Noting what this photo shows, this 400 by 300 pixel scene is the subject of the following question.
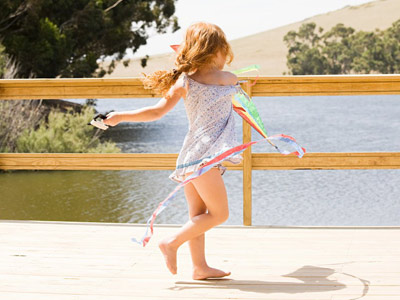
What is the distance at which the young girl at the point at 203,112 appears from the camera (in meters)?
3.23

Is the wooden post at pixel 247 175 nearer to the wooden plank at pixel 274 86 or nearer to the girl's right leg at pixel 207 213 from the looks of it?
the wooden plank at pixel 274 86

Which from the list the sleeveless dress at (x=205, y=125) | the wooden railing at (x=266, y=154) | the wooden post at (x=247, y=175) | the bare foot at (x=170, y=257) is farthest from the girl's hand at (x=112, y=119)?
the wooden post at (x=247, y=175)

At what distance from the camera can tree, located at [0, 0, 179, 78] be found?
20.0m

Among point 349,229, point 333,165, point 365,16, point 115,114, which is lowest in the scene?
point 349,229

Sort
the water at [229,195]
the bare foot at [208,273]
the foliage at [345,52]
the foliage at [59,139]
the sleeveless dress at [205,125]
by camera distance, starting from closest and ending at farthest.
A: the sleeveless dress at [205,125], the bare foot at [208,273], the water at [229,195], the foliage at [59,139], the foliage at [345,52]

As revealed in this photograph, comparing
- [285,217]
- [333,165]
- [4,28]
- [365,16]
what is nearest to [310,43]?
[365,16]

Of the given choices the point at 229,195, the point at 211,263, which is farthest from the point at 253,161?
the point at 229,195

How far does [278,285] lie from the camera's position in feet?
10.8

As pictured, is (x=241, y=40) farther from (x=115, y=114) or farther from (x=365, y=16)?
(x=115, y=114)

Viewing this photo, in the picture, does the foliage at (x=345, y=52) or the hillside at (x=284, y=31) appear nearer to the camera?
the foliage at (x=345, y=52)

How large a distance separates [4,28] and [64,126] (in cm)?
509

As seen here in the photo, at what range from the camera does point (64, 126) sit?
16.9 m

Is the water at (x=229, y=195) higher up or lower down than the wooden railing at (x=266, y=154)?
lower down

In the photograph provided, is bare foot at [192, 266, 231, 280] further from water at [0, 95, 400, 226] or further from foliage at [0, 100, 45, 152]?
foliage at [0, 100, 45, 152]
